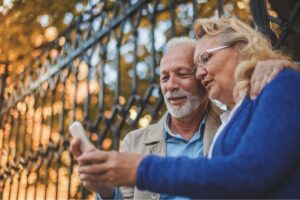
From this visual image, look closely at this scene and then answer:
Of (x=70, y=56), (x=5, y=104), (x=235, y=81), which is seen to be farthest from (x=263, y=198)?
(x=5, y=104)

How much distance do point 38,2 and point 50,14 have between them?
0.22 m

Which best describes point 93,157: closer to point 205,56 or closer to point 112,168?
point 112,168

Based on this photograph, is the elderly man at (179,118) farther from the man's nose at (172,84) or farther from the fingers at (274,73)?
the fingers at (274,73)

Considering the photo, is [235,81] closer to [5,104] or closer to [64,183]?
[64,183]

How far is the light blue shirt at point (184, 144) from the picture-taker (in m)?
2.19

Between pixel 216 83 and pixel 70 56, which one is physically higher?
pixel 70 56

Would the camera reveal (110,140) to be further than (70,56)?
Yes

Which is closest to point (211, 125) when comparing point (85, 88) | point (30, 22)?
point (30, 22)

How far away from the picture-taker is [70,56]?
166 inches

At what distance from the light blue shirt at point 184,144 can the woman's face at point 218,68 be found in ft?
1.59

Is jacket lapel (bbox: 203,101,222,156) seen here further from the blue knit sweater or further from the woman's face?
the blue knit sweater

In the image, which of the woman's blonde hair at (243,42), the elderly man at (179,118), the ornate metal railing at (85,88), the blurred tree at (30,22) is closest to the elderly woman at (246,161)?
the woman's blonde hair at (243,42)

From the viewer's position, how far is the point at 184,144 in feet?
7.41

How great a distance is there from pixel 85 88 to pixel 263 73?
385 centimetres
